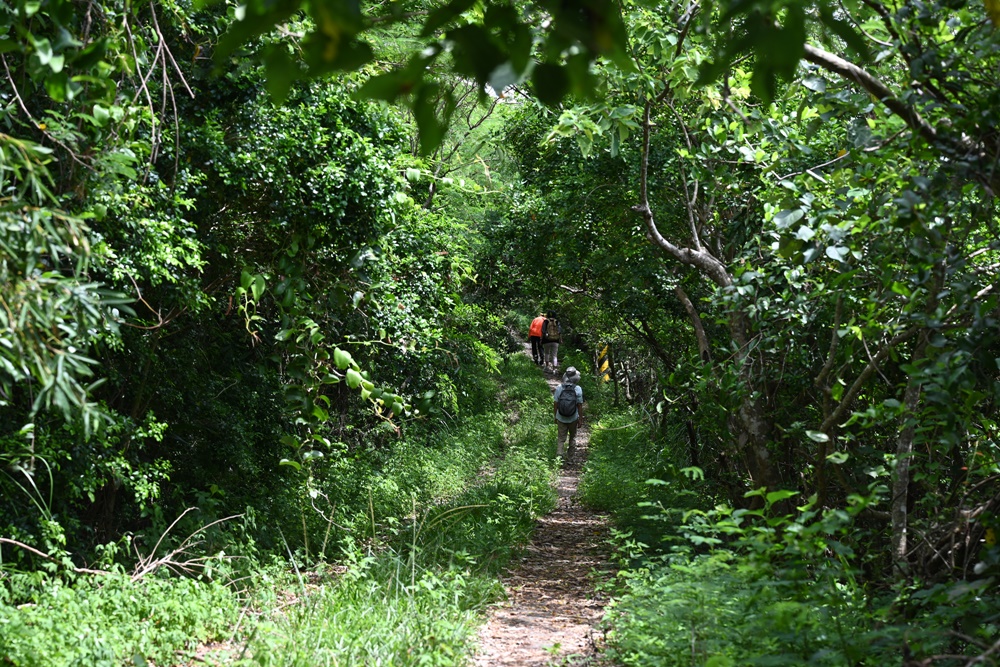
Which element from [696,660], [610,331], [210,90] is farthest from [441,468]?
[696,660]

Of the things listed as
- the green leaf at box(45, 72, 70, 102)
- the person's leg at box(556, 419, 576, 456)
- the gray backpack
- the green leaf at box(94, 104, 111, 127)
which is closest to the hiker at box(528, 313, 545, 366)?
the person's leg at box(556, 419, 576, 456)

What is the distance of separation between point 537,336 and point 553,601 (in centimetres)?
1886

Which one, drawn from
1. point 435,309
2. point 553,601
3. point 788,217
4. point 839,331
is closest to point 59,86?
point 788,217

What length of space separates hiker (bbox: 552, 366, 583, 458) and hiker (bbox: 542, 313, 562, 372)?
8.92 m

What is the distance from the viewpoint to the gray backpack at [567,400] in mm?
15570

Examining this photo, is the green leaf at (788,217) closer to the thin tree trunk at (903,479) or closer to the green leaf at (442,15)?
the thin tree trunk at (903,479)

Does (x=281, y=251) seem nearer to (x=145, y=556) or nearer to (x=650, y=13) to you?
(x=145, y=556)

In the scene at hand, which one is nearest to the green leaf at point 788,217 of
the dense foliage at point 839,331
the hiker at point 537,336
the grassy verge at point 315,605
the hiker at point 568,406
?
the dense foliage at point 839,331

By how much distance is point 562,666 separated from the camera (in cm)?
582

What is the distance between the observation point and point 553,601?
25.6 feet

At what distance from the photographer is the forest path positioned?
6.21 meters

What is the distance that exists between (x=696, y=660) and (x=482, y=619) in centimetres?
233

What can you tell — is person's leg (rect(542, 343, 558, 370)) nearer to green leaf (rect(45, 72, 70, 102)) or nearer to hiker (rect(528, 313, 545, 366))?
hiker (rect(528, 313, 545, 366))

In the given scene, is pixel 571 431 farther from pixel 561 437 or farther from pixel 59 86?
pixel 59 86
